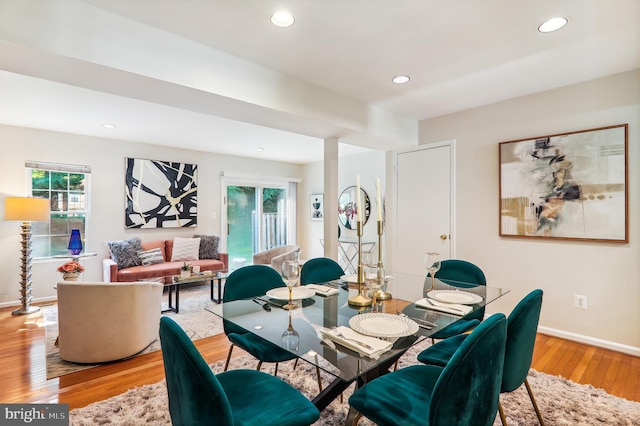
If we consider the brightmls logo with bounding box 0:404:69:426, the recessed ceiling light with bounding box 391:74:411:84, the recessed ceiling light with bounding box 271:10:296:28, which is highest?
the recessed ceiling light with bounding box 391:74:411:84

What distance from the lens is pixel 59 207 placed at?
15.1ft

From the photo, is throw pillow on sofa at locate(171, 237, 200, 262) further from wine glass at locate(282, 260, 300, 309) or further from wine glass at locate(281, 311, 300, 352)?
wine glass at locate(281, 311, 300, 352)

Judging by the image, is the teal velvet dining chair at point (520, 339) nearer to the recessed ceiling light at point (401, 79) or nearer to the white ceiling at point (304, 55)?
the white ceiling at point (304, 55)

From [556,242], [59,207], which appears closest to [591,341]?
[556,242]

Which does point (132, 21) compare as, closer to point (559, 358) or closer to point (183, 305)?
point (183, 305)

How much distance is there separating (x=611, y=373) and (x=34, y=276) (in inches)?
254

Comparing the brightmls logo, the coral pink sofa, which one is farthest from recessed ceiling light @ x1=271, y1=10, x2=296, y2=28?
the coral pink sofa

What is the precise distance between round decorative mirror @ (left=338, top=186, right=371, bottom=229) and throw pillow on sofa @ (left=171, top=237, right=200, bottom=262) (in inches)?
110

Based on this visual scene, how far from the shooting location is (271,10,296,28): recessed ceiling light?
190cm

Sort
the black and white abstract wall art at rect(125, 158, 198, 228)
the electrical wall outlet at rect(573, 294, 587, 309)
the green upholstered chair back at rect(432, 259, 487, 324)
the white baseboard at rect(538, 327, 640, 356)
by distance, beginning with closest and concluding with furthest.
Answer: the green upholstered chair back at rect(432, 259, 487, 324) < the white baseboard at rect(538, 327, 640, 356) < the electrical wall outlet at rect(573, 294, 587, 309) < the black and white abstract wall art at rect(125, 158, 198, 228)

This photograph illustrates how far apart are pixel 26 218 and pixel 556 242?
19.2ft

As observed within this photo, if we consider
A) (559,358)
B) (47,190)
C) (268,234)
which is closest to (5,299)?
(47,190)

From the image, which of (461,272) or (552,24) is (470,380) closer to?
(461,272)

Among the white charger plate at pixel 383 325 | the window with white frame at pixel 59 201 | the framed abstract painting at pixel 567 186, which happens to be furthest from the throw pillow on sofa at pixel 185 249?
the framed abstract painting at pixel 567 186
